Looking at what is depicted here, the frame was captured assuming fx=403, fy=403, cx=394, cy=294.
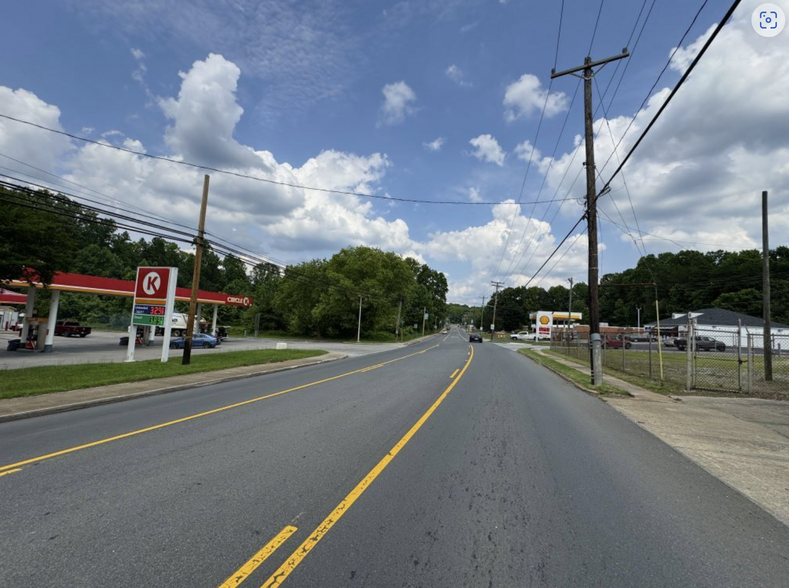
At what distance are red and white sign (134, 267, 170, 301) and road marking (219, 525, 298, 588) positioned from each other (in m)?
17.0

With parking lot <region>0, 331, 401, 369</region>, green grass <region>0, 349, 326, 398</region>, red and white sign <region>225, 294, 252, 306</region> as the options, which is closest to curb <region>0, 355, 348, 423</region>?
green grass <region>0, 349, 326, 398</region>

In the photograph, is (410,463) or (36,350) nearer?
(410,463)

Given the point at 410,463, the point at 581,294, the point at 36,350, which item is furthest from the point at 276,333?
the point at 581,294

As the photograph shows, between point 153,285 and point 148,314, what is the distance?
1.30m

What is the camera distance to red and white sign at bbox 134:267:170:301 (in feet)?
58.3

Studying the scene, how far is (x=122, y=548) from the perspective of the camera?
3.19 metres

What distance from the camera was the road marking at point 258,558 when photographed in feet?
9.21

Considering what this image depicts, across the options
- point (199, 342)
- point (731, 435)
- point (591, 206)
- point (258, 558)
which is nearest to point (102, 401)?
point (258, 558)

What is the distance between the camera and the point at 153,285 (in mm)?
17984

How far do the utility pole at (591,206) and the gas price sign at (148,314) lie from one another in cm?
1744

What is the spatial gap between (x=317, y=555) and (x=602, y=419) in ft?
25.0

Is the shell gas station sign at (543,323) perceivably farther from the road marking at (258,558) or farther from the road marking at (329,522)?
the road marking at (258,558)

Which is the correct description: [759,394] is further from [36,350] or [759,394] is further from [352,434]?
[36,350]

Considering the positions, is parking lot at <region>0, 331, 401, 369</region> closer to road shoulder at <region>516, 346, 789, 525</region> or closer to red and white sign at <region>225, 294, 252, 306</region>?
red and white sign at <region>225, 294, 252, 306</region>
